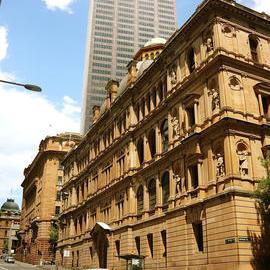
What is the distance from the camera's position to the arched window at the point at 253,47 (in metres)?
33.5

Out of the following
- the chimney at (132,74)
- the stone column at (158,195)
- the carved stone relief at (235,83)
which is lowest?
the stone column at (158,195)

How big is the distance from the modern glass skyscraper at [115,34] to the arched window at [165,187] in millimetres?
110817

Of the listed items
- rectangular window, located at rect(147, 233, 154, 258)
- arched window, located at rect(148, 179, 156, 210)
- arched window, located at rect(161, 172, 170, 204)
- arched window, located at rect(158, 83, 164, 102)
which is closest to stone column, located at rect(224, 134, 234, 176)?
arched window, located at rect(161, 172, 170, 204)

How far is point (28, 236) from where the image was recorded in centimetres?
9312

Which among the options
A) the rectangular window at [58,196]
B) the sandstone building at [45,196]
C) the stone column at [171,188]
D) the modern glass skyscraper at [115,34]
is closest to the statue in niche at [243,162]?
the stone column at [171,188]

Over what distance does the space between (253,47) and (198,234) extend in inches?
631

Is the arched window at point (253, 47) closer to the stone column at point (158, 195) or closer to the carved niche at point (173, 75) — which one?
the carved niche at point (173, 75)

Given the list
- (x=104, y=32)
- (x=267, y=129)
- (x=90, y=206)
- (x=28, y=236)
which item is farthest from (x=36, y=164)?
(x=104, y=32)

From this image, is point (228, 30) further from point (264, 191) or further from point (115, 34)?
point (115, 34)

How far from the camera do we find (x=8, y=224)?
5846 inches

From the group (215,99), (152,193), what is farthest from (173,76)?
(152,193)

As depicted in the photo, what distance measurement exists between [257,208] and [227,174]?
9.85ft

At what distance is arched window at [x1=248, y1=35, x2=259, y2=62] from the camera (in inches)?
1320

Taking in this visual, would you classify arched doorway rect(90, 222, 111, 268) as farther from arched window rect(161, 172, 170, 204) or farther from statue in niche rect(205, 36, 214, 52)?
statue in niche rect(205, 36, 214, 52)
